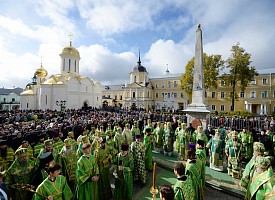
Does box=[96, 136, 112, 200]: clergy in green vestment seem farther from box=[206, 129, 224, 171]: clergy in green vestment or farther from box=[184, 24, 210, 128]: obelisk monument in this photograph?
box=[184, 24, 210, 128]: obelisk monument

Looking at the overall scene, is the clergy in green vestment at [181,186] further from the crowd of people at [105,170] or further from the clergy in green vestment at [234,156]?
the clergy in green vestment at [234,156]

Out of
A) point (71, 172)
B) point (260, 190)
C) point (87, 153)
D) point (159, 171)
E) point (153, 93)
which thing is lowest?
point (159, 171)


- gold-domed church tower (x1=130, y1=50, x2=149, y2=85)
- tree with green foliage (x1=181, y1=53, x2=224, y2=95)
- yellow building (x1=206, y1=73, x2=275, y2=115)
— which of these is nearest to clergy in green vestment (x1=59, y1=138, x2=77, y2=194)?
tree with green foliage (x1=181, y1=53, x2=224, y2=95)

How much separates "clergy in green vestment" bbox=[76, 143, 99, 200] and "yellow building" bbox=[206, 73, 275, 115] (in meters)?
39.5

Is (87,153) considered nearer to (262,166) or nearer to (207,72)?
(262,166)

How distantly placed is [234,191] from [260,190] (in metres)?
2.50

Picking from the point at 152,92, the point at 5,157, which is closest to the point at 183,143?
the point at 5,157

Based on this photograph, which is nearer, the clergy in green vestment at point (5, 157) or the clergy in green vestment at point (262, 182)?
the clergy in green vestment at point (262, 182)

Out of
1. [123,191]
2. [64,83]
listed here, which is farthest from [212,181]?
[64,83]

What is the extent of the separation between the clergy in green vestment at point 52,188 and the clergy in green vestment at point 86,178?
65 centimetres

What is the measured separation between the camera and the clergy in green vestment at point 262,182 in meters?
3.19

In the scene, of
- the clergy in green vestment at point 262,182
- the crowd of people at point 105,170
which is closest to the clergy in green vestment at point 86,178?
the crowd of people at point 105,170

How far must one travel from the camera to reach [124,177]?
4641 mm

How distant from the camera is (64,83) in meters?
37.4
